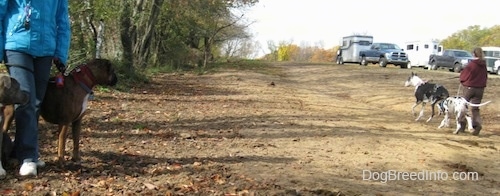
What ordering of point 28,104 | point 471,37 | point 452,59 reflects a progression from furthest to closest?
point 471,37 < point 452,59 < point 28,104

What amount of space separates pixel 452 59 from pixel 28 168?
114ft

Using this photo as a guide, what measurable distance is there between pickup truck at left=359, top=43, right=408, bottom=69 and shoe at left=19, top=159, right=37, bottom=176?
34708 millimetres

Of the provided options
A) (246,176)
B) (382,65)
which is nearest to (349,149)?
(246,176)

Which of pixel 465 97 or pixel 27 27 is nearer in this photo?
pixel 27 27

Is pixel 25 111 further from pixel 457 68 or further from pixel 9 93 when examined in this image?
pixel 457 68

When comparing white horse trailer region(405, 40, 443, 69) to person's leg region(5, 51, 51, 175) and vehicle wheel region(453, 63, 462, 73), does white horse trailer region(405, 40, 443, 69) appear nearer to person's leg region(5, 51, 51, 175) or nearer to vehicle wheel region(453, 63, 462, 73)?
vehicle wheel region(453, 63, 462, 73)

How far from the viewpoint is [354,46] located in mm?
43094

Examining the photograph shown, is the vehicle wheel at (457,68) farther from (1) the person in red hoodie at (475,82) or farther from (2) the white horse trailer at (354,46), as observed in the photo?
(1) the person in red hoodie at (475,82)

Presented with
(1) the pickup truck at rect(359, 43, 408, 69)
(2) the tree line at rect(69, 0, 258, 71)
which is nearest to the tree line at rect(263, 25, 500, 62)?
(1) the pickup truck at rect(359, 43, 408, 69)

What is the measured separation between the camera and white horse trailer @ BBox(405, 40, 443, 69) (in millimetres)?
41375

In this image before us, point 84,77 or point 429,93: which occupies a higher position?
point 84,77

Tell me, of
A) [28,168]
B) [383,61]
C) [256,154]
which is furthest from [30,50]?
[383,61]

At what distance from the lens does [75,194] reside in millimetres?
4312

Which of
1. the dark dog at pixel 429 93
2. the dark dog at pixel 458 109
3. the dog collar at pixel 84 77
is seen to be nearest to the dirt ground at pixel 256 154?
the dark dog at pixel 458 109
